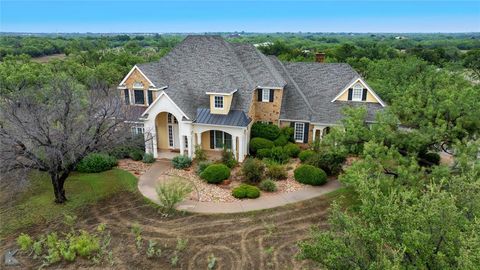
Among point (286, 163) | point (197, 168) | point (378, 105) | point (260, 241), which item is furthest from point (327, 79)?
point (260, 241)

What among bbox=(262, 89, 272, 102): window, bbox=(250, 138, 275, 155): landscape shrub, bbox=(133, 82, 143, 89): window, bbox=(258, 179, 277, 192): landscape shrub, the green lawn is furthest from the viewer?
bbox=(262, 89, 272, 102): window

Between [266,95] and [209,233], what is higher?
[266,95]

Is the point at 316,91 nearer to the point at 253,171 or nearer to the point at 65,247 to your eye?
the point at 253,171

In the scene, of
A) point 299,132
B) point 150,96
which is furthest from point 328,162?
point 150,96

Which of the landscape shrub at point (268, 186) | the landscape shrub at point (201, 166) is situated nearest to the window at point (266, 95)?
the landscape shrub at point (201, 166)

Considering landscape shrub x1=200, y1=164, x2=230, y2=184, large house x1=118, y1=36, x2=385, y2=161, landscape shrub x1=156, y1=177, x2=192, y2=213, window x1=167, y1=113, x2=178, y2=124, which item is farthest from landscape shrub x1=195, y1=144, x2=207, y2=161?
landscape shrub x1=156, y1=177, x2=192, y2=213

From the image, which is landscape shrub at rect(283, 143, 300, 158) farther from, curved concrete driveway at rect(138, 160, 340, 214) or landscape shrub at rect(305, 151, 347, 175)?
curved concrete driveway at rect(138, 160, 340, 214)
